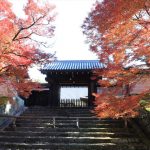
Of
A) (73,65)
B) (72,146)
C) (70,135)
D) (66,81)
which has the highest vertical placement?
(73,65)

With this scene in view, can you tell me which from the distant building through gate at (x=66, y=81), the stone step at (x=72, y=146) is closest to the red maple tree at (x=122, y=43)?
the stone step at (x=72, y=146)

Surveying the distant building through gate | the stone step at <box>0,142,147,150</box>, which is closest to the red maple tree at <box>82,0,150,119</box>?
the stone step at <box>0,142,147,150</box>

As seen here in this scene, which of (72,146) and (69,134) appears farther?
(69,134)

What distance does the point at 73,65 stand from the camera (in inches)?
1136

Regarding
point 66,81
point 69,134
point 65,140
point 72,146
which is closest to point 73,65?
point 66,81

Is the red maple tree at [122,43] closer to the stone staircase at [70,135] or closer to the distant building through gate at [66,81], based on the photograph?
the stone staircase at [70,135]

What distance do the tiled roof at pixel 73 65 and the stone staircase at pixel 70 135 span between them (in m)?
6.70

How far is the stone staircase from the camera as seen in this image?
16453 mm

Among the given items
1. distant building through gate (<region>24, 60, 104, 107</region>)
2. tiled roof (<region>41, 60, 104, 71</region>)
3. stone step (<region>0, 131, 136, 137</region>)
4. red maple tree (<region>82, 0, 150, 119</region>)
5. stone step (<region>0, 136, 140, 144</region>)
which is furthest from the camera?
tiled roof (<region>41, 60, 104, 71</region>)

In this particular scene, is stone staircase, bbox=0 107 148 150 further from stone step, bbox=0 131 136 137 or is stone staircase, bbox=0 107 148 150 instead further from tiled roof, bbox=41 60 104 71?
tiled roof, bbox=41 60 104 71

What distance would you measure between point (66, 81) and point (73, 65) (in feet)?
5.07

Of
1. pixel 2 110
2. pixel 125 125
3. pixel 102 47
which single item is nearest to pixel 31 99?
pixel 2 110

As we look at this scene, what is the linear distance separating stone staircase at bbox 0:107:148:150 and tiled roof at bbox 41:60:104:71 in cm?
670

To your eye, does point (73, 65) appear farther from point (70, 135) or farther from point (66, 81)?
point (70, 135)
